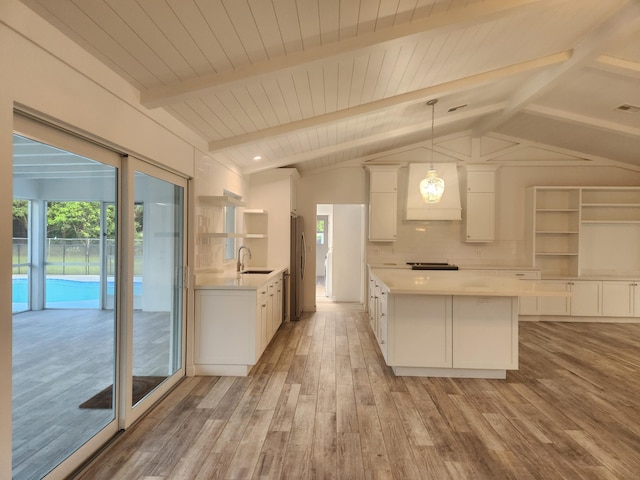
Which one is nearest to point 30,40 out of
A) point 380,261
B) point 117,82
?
point 117,82

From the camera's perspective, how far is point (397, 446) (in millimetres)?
2250

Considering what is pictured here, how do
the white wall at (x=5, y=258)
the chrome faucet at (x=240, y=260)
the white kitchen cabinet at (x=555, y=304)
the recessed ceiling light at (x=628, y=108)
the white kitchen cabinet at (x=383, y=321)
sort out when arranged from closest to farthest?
the white wall at (x=5, y=258)
the white kitchen cabinet at (x=383, y=321)
the recessed ceiling light at (x=628, y=108)
the chrome faucet at (x=240, y=260)
the white kitchen cabinet at (x=555, y=304)

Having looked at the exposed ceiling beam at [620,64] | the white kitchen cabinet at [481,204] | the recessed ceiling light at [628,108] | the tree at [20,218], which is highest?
the exposed ceiling beam at [620,64]

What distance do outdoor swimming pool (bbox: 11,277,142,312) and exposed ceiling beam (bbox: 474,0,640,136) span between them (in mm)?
4243

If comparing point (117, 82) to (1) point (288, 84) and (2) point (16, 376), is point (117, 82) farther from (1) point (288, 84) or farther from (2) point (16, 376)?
(2) point (16, 376)

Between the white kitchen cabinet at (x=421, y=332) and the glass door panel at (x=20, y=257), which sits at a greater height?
the glass door panel at (x=20, y=257)

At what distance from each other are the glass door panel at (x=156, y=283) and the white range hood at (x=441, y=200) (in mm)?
3982

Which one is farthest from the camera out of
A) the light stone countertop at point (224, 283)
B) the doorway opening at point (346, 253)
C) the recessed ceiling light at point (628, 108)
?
the doorway opening at point (346, 253)

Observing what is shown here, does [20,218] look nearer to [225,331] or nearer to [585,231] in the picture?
[225,331]

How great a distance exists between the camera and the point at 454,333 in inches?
132

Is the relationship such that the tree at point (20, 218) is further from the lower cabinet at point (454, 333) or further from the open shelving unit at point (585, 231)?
the open shelving unit at point (585, 231)

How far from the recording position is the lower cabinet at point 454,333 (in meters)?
3.33

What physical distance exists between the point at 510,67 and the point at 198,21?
309 cm

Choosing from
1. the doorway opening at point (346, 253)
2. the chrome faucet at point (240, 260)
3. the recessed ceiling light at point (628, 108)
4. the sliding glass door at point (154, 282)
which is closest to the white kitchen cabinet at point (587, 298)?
the recessed ceiling light at point (628, 108)
